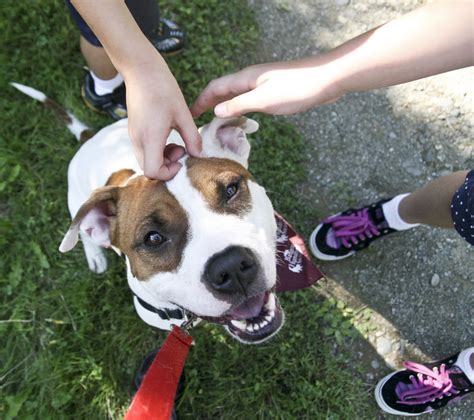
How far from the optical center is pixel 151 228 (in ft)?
7.95

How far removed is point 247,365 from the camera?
12.5 ft

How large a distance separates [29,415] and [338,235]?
2863 mm

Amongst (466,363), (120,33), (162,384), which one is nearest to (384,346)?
(466,363)

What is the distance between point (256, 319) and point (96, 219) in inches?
42.8

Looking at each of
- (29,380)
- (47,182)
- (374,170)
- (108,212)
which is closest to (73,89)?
(47,182)

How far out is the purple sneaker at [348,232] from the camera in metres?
3.81

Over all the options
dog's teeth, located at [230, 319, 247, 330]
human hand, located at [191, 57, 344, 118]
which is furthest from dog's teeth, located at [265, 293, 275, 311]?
human hand, located at [191, 57, 344, 118]

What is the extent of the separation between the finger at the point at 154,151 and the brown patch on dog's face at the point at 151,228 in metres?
0.19

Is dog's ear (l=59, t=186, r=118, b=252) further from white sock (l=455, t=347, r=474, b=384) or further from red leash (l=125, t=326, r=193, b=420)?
white sock (l=455, t=347, r=474, b=384)

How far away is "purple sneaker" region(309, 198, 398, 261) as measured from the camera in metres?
3.81

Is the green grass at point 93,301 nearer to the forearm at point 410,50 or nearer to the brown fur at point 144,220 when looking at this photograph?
the brown fur at point 144,220

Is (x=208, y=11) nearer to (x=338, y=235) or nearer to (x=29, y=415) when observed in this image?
(x=338, y=235)

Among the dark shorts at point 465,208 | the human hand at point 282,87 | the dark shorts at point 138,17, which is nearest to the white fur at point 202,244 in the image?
the human hand at point 282,87

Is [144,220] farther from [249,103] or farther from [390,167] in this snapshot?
[390,167]
